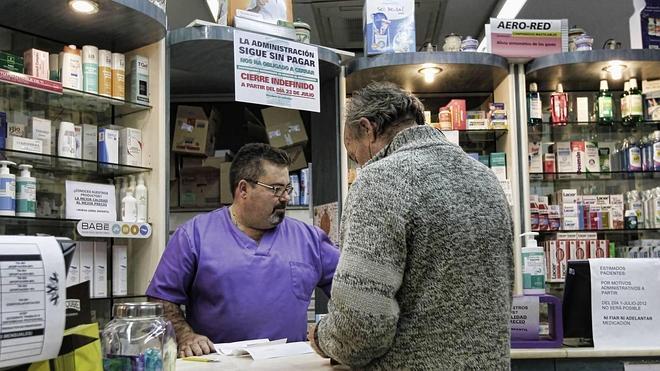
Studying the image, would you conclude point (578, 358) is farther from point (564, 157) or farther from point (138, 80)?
point (564, 157)

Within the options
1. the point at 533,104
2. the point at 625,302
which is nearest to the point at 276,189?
the point at 625,302

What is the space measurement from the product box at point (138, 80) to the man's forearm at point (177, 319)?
114 centimetres

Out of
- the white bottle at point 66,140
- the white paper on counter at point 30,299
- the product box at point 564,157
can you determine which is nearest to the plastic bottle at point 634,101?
the product box at point 564,157

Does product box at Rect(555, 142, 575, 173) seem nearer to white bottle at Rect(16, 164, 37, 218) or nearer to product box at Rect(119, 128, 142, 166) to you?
product box at Rect(119, 128, 142, 166)

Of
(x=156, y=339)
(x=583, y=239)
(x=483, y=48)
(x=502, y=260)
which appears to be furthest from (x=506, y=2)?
(x=156, y=339)

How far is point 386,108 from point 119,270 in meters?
1.99

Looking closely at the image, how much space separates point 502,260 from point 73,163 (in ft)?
7.63

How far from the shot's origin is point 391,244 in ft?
4.82

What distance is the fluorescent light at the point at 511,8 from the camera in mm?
6430

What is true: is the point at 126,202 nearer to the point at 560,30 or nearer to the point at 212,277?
the point at 212,277

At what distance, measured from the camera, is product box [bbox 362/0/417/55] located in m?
4.05

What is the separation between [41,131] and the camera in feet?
10.1

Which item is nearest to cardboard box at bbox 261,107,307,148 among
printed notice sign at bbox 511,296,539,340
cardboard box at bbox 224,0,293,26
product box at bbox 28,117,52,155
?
cardboard box at bbox 224,0,293,26

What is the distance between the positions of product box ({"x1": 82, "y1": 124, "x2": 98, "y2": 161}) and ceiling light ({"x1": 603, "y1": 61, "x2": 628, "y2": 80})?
10.7 feet
